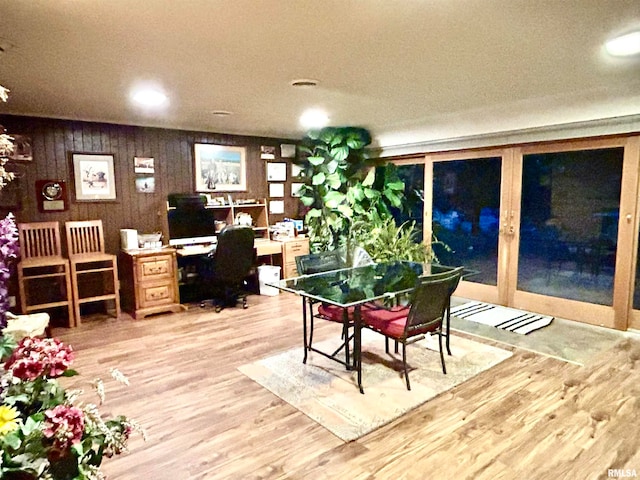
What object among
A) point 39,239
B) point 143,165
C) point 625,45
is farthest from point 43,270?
point 625,45

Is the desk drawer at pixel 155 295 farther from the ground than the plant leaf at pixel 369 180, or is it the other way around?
the plant leaf at pixel 369 180

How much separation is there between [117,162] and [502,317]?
4.64m

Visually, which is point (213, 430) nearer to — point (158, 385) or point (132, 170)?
point (158, 385)

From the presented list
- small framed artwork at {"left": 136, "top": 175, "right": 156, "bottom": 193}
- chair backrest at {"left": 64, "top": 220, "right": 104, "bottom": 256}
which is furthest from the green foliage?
chair backrest at {"left": 64, "top": 220, "right": 104, "bottom": 256}

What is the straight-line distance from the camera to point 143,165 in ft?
16.4

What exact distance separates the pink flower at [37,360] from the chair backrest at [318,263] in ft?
7.99

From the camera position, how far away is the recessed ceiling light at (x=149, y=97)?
343 centimetres

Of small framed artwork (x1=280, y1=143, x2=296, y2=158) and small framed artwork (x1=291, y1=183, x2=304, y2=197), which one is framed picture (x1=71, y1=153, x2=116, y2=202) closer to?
small framed artwork (x1=280, y1=143, x2=296, y2=158)

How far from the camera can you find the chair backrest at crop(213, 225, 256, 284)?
14.8ft

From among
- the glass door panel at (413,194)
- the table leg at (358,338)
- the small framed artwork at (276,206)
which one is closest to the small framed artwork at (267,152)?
the small framed artwork at (276,206)

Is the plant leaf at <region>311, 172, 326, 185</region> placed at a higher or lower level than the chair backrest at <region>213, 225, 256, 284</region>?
higher

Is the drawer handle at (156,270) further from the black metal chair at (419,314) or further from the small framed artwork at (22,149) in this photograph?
the black metal chair at (419,314)

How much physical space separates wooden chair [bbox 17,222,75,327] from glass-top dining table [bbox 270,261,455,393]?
2.49m

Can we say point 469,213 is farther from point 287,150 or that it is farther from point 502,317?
point 287,150
